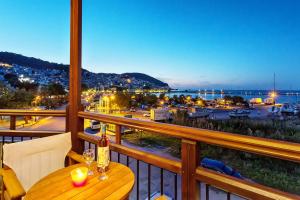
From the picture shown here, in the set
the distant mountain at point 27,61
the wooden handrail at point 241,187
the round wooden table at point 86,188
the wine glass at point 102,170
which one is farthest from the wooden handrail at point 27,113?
the distant mountain at point 27,61

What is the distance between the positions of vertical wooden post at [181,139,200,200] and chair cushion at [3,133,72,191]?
1.21 meters

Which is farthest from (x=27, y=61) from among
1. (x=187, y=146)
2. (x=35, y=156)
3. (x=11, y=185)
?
(x=187, y=146)

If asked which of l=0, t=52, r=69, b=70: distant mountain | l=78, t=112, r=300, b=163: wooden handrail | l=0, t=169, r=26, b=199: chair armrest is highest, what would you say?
l=0, t=52, r=69, b=70: distant mountain

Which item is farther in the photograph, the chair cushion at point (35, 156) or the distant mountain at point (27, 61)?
the distant mountain at point (27, 61)

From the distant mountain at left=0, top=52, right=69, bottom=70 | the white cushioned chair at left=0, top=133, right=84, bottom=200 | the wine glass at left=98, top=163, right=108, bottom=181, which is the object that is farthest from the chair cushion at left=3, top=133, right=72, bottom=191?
the distant mountain at left=0, top=52, right=69, bottom=70

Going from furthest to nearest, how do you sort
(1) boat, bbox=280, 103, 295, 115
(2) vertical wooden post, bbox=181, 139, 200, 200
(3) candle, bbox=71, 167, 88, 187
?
(1) boat, bbox=280, 103, 295, 115, (2) vertical wooden post, bbox=181, 139, 200, 200, (3) candle, bbox=71, 167, 88, 187

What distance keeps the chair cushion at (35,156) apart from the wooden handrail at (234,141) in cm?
78

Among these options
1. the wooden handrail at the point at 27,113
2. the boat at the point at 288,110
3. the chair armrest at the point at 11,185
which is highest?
the wooden handrail at the point at 27,113

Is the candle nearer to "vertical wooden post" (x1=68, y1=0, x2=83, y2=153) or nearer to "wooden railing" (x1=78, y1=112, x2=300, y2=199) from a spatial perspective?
"wooden railing" (x1=78, y1=112, x2=300, y2=199)

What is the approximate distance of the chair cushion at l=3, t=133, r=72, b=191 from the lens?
170cm

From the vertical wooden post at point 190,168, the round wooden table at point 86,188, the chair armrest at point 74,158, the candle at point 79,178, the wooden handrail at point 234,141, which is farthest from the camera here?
the chair armrest at point 74,158

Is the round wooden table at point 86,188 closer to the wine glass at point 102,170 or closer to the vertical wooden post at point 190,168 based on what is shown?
the wine glass at point 102,170

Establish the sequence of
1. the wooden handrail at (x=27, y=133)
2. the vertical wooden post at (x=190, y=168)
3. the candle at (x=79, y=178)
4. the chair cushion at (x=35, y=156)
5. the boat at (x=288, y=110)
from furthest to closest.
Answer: the boat at (x=288, y=110) < the wooden handrail at (x=27, y=133) < the chair cushion at (x=35, y=156) < the vertical wooden post at (x=190, y=168) < the candle at (x=79, y=178)

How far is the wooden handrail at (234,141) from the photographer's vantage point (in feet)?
3.49
